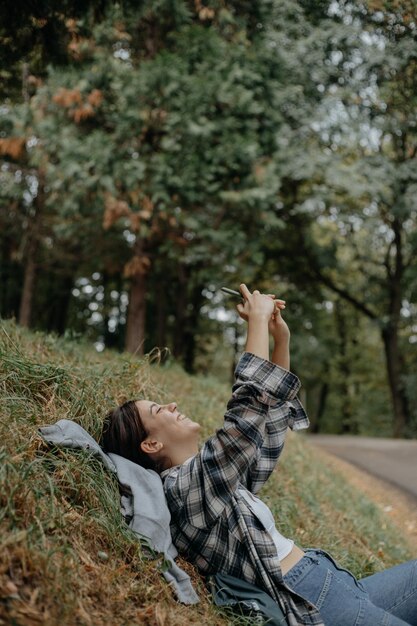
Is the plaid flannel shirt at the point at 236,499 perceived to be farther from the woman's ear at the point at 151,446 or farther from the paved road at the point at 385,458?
the paved road at the point at 385,458

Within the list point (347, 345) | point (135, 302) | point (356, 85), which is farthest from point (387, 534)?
point (347, 345)

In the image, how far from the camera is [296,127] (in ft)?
45.5

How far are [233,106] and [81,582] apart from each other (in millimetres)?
10022

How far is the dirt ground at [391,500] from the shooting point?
7.31 m

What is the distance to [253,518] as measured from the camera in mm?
2666

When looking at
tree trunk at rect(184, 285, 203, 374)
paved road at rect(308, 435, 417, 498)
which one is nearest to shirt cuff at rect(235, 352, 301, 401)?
paved road at rect(308, 435, 417, 498)

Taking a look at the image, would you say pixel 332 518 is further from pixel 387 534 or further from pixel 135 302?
pixel 135 302

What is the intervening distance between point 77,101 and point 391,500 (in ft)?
26.9

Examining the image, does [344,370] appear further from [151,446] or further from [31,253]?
[151,446]

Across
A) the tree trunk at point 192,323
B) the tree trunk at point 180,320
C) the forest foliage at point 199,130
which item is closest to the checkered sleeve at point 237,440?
the forest foliage at point 199,130

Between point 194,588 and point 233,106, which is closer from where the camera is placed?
point 194,588

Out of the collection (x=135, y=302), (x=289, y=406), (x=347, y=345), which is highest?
(x=289, y=406)

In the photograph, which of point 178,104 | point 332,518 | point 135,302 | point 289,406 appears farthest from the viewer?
point 135,302

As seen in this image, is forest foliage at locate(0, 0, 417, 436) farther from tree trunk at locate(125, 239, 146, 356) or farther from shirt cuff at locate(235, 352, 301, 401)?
shirt cuff at locate(235, 352, 301, 401)
